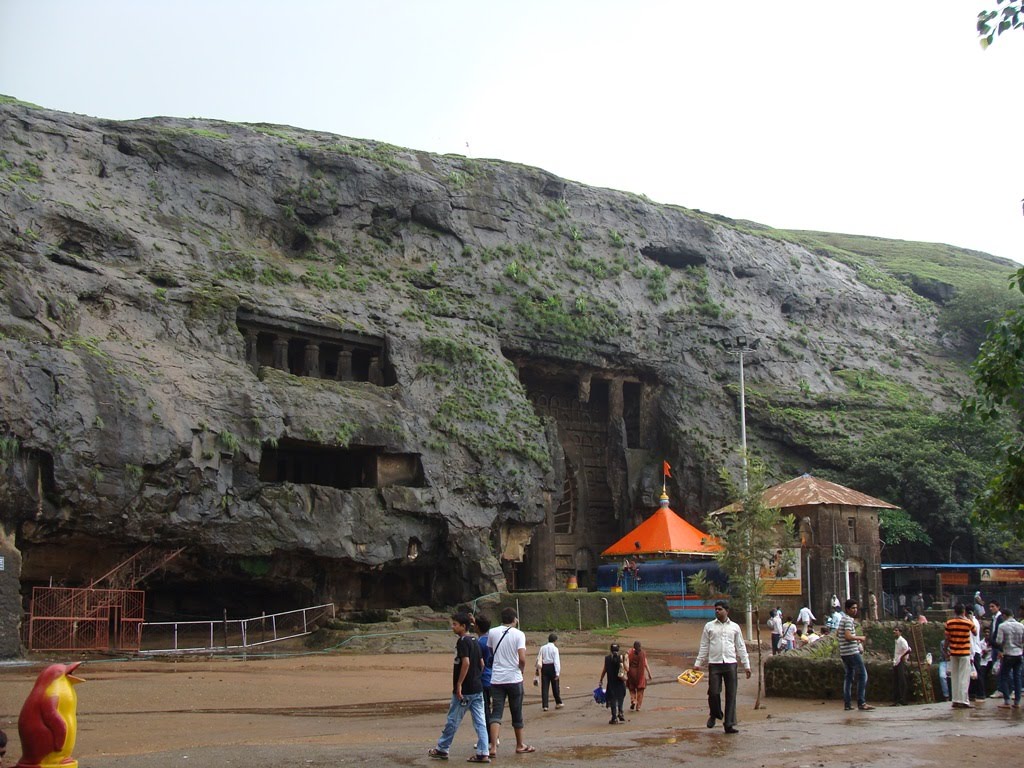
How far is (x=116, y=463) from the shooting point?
28469 mm

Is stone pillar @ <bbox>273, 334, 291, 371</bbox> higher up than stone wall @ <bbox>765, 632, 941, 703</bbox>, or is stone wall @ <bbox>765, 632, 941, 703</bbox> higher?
stone pillar @ <bbox>273, 334, 291, 371</bbox>

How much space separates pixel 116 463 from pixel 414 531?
33.1 feet

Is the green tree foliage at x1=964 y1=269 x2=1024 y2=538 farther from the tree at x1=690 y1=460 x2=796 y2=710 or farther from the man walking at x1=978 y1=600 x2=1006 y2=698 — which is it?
the tree at x1=690 y1=460 x2=796 y2=710

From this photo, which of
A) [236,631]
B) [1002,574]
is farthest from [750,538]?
[1002,574]

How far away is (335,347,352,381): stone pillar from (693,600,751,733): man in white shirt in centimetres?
2478

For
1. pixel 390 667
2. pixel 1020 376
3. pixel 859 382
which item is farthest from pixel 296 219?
pixel 1020 376

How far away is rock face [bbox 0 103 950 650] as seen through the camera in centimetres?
2931

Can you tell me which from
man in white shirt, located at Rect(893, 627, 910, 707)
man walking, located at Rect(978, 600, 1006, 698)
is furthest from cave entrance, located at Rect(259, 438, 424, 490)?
man walking, located at Rect(978, 600, 1006, 698)

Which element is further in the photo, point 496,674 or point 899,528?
point 899,528

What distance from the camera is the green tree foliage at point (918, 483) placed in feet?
142

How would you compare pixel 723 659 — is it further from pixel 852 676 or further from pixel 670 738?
pixel 852 676

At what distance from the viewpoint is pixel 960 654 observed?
51.6 ft

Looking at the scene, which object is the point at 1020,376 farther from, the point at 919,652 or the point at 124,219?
the point at 124,219

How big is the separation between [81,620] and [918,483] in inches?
1257
